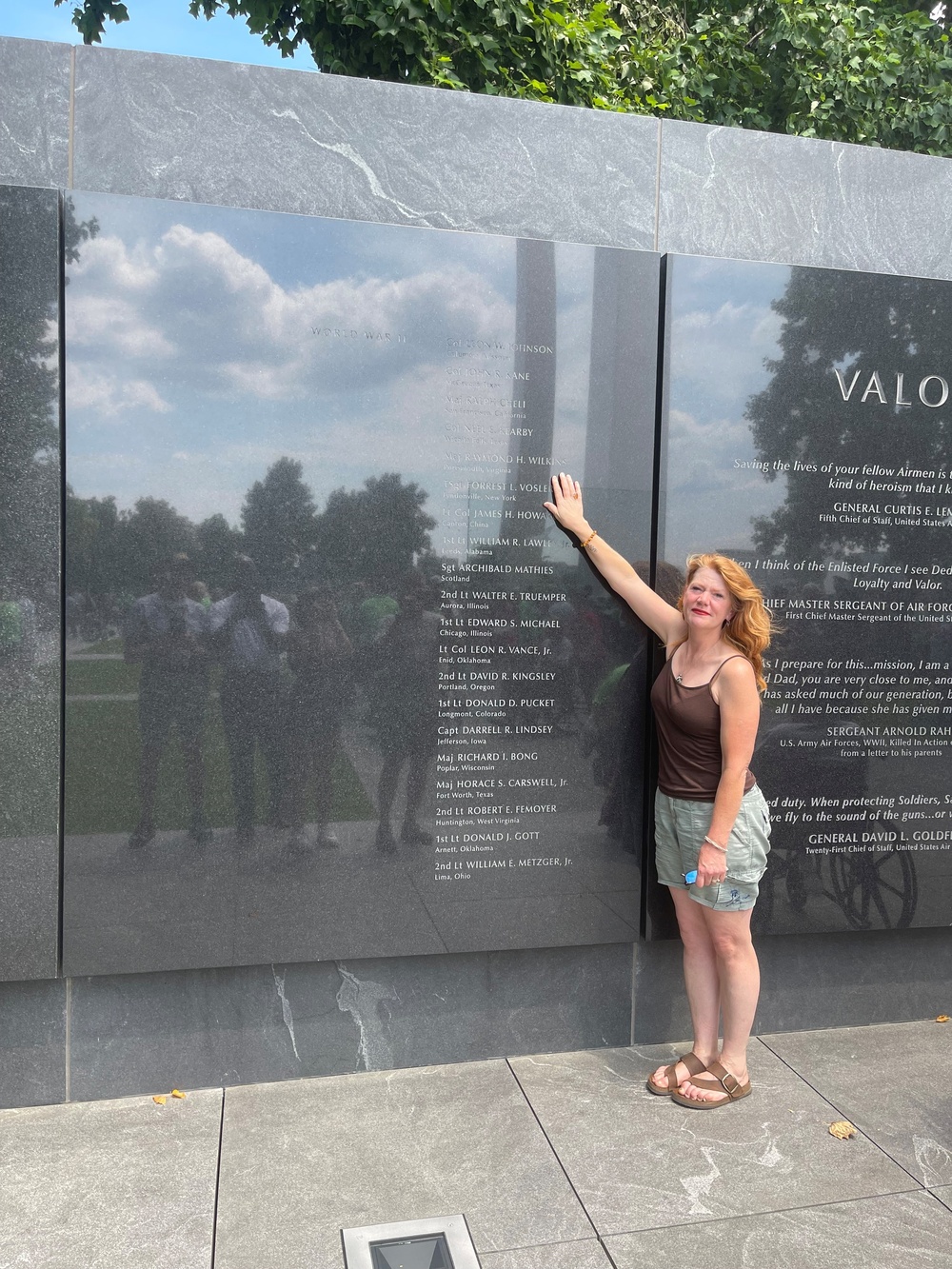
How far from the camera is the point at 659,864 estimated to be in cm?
349

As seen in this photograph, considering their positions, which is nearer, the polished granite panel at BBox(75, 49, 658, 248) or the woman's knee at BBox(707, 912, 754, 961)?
the polished granite panel at BBox(75, 49, 658, 248)

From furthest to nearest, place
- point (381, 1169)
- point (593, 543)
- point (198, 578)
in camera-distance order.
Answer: point (593, 543), point (198, 578), point (381, 1169)

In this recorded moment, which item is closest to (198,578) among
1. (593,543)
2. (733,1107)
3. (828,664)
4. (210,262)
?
(210,262)

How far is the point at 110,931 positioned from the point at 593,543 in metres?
2.08

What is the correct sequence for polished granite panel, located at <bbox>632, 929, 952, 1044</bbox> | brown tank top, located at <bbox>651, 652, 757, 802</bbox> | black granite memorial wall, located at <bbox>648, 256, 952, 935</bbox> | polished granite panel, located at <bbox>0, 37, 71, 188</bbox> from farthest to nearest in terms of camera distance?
polished granite panel, located at <bbox>632, 929, 952, 1044</bbox> → black granite memorial wall, located at <bbox>648, 256, 952, 935</bbox> → brown tank top, located at <bbox>651, 652, 757, 802</bbox> → polished granite panel, located at <bbox>0, 37, 71, 188</bbox>

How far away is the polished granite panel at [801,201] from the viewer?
12.1ft

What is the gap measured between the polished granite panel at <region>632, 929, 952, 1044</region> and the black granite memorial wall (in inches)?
8.1

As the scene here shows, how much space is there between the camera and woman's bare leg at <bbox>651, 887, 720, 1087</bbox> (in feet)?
11.4

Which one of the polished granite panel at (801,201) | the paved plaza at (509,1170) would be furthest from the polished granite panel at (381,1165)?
the polished granite panel at (801,201)

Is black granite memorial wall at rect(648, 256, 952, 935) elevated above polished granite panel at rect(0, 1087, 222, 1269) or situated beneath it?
elevated above

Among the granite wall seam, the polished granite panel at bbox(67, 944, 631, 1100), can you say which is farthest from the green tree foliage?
the polished granite panel at bbox(67, 944, 631, 1100)

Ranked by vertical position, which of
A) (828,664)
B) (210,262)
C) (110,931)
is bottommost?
(110,931)

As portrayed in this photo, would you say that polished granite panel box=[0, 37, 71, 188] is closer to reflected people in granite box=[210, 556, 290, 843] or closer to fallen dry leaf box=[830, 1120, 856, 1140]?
reflected people in granite box=[210, 556, 290, 843]

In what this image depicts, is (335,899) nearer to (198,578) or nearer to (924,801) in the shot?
(198,578)
